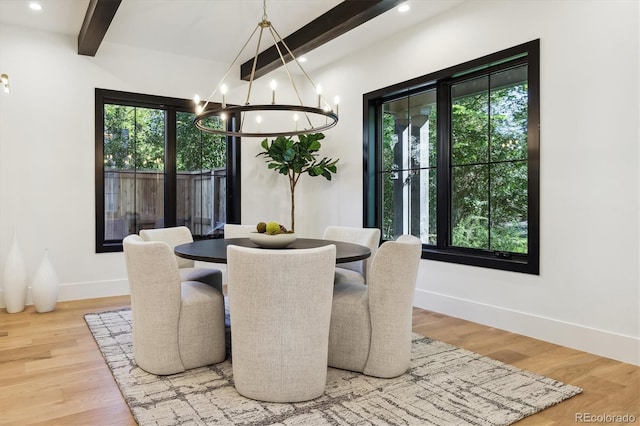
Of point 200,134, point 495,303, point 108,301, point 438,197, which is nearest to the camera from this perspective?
point 495,303

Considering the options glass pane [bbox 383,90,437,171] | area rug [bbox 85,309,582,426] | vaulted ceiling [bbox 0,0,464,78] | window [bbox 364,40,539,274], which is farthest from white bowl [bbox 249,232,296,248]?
glass pane [bbox 383,90,437,171]

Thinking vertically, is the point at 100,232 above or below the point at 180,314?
above

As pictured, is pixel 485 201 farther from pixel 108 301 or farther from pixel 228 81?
pixel 108 301

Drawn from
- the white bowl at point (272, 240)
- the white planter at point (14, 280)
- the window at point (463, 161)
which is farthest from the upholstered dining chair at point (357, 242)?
the white planter at point (14, 280)

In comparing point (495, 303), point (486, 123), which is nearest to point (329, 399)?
point (495, 303)

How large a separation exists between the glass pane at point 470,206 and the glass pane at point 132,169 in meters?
3.32

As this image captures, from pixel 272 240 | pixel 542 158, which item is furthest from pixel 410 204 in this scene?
pixel 272 240

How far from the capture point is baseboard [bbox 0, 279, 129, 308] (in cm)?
454

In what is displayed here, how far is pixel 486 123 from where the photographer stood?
3.81 meters

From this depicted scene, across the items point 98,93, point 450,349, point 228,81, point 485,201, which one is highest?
point 228,81

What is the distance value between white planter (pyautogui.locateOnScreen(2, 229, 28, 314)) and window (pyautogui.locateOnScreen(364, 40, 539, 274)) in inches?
135

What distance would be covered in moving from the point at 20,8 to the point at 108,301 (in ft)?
9.30

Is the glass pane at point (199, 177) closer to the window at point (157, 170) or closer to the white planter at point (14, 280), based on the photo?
the window at point (157, 170)

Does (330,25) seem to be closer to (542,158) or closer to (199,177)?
(542,158)
